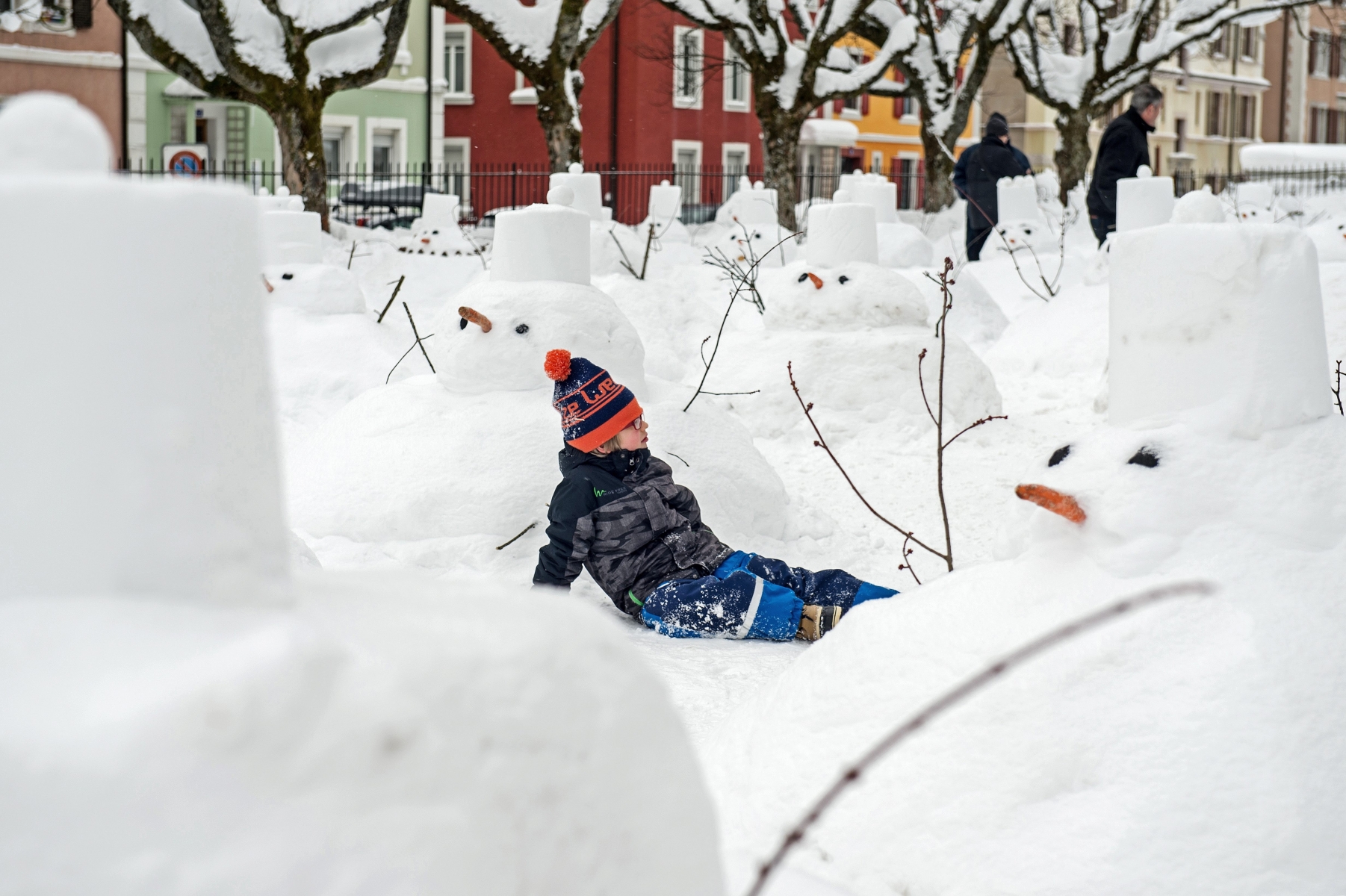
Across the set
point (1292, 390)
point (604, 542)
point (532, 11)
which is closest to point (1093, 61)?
point (532, 11)

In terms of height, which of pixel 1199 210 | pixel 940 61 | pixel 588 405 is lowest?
pixel 588 405

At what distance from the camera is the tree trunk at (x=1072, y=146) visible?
72.2 ft

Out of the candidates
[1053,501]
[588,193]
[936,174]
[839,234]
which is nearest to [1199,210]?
[1053,501]

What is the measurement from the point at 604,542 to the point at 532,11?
12295mm

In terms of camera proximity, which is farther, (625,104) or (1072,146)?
(625,104)

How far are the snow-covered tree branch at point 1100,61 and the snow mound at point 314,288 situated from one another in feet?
46.9

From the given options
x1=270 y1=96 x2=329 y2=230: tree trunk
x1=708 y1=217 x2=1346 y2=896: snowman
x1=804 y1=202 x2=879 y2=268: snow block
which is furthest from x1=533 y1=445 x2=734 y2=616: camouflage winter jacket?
x1=270 y1=96 x2=329 y2=230: tree trunk

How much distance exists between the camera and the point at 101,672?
100 centimetres

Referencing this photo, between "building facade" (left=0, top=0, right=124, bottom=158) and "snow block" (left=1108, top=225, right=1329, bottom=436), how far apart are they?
20.1 meters

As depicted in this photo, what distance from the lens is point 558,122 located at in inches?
627

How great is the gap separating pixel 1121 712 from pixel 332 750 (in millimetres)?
1652

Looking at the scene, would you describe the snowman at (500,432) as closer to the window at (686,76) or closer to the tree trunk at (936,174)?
the tree trunk at (936,174)

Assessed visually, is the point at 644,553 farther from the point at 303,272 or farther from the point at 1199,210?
the point at 303,272

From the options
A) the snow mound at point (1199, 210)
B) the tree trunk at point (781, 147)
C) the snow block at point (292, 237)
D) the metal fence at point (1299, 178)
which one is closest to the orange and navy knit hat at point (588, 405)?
the snow mound at point (1199, 210)
